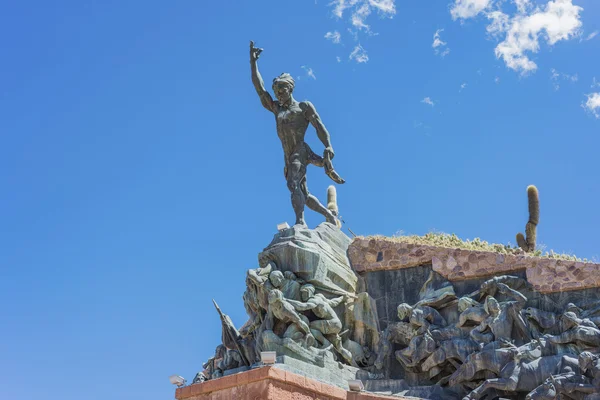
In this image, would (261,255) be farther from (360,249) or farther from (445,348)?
(445,348)

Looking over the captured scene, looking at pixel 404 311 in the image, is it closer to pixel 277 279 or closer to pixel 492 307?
pixel 492 307

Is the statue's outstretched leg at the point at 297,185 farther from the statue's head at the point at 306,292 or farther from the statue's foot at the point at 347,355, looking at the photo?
the statue's foot at the point at 347,355

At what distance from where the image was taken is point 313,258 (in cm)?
1830

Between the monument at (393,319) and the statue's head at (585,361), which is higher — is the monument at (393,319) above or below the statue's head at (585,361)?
above

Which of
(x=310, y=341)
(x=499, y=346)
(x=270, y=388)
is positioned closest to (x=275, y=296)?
(x=310, y=341)

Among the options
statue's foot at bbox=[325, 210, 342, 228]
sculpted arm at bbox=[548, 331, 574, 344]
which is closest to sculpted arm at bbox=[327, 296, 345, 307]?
statue's foot at bbox=[325, 210, 342, 228]

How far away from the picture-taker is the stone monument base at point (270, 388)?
16125 mm

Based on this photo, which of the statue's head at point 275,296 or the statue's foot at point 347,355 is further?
the statue's foot at point 347,355

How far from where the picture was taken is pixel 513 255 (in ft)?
57.5

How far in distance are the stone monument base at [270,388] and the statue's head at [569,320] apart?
3.13 meters

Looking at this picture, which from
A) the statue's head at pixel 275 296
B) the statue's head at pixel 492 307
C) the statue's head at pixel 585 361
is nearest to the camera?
the statue's head at pixel 585 361

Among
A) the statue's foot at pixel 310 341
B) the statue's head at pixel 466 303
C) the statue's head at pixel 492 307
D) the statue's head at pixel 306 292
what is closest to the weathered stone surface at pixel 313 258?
the statue's head at pixel 306 292

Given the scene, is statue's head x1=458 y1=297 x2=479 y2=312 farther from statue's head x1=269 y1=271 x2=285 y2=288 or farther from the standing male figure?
the standing male figure

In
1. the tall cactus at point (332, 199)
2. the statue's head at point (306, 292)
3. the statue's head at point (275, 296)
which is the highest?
the tall cactus at point (332, 199)
